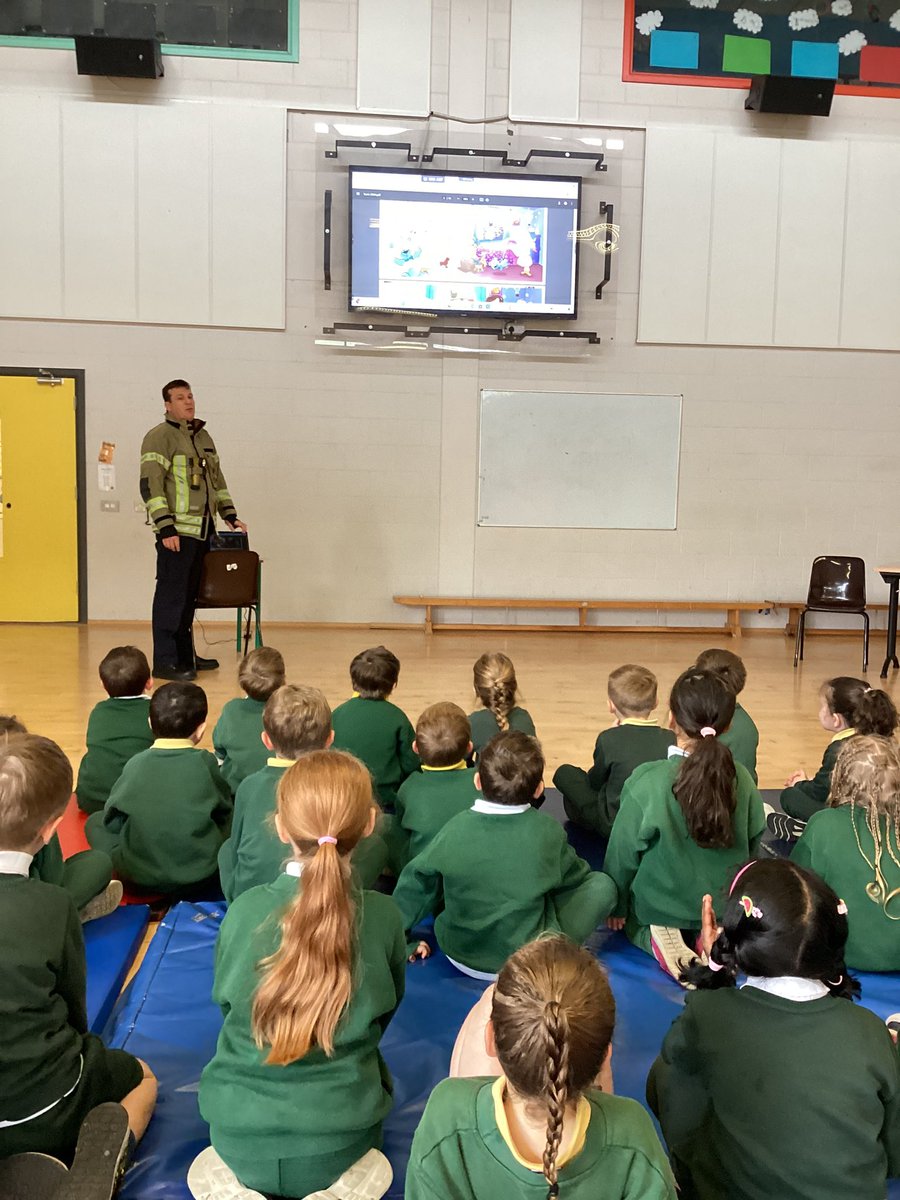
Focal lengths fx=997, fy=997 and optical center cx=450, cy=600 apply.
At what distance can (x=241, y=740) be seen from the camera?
128 inches

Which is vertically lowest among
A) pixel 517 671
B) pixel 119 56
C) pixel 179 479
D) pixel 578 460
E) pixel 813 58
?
pixel 517 671

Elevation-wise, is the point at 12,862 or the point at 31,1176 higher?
the point at 12,862

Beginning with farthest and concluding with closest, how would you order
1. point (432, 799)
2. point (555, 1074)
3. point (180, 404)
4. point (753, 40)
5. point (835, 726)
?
point (753, 40)
point (180, 404)
point (835, 726)
point (432, 799)
point (555, 1074)

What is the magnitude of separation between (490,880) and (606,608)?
602 cm

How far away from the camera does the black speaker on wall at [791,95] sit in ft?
24.7

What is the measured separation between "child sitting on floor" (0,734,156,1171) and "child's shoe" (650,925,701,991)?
128 centimetres

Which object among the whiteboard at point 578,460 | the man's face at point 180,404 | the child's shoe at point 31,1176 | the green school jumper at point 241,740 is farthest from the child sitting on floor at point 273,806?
the whiteboard at point 578,460

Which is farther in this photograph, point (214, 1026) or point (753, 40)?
point (753, 40)

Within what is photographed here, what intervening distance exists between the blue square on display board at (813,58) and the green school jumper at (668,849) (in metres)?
7.23

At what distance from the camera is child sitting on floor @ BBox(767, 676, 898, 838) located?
9.80ft

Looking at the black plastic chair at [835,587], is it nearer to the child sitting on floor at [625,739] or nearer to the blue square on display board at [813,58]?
the blue square on display board at [813,58]

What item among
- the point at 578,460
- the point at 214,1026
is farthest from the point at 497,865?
the point at 578,460

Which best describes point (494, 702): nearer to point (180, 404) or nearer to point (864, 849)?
point (864, 849)

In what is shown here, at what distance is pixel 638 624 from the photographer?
8.27 m
